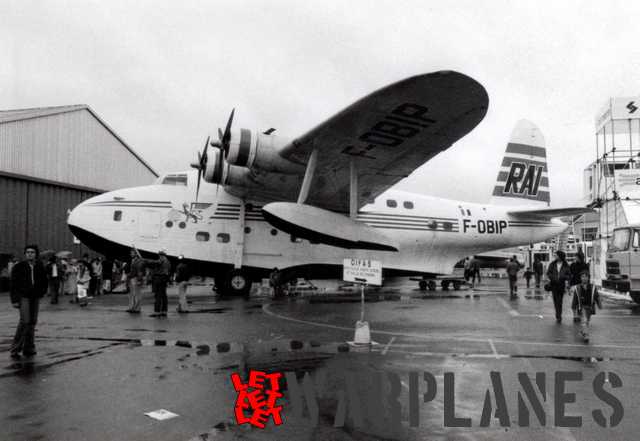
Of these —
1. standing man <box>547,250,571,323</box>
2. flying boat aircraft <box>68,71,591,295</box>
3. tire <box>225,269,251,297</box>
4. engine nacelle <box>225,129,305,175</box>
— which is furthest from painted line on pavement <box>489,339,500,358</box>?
tire <box>225,269,251,297</box>

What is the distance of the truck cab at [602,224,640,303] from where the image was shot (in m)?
16.1

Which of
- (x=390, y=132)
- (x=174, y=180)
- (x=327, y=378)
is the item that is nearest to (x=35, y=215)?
(x=174, y=180)

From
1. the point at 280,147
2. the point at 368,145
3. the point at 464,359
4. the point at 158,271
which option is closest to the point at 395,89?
the point at 368,145

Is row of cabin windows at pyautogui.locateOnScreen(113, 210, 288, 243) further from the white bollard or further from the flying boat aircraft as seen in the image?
the white bollard

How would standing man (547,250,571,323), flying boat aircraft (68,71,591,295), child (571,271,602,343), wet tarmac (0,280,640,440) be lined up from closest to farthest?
wet tarmac (0,280,640,440) < child (571,271,602,343) < standing man (547,250,571,323) < flying boat aircraft (68,71,591,295)

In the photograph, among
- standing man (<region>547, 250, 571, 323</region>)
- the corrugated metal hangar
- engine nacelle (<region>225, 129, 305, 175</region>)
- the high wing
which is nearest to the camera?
the high wing

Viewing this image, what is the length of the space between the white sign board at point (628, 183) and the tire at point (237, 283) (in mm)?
14439

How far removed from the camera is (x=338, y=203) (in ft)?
63.5

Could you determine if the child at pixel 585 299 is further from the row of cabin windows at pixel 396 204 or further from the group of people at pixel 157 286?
the row of cabin windows at pixel 396 204

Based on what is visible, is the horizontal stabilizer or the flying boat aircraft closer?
the flying boat aircraft

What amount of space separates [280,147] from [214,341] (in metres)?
7.18

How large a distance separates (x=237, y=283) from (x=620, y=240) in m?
13.6

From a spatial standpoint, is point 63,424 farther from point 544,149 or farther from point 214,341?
point 544,149

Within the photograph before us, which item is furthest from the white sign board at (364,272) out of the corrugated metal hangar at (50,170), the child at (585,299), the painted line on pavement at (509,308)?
the corrugated metal hangar at (50,170)
